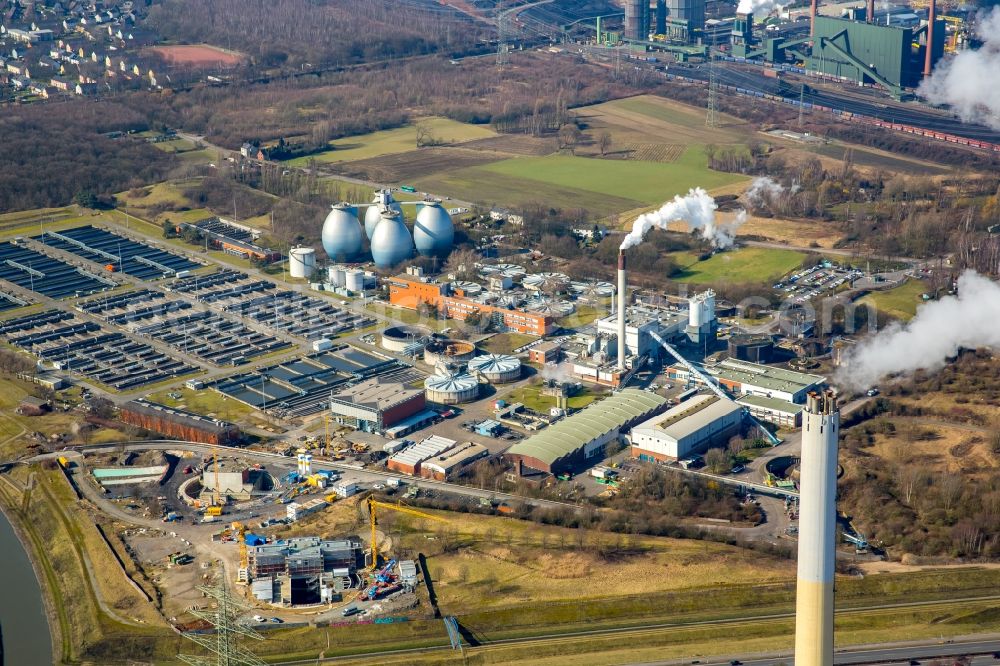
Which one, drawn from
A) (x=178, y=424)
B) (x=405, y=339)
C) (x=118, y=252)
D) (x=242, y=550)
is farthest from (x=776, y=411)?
(x=118, y=252)

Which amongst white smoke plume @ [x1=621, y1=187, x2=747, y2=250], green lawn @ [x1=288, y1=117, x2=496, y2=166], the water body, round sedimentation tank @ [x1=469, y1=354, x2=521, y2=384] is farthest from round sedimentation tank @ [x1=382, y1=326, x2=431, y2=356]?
green lawn @ [x1=288, y1=117, x2=496, y2=166]

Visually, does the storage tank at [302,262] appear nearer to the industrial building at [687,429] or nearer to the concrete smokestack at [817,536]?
the industrial building at [687,429]

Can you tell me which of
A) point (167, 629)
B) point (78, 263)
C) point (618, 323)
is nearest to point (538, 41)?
point (78, 263)

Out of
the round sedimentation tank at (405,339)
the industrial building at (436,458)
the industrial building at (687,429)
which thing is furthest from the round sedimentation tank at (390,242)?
the industrial building at (687,429)

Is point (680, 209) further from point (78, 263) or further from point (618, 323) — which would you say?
point (78, 263)

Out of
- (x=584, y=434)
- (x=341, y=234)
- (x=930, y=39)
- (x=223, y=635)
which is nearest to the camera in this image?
(x=223, y=635)

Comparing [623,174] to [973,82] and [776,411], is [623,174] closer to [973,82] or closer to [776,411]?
[973,82]
